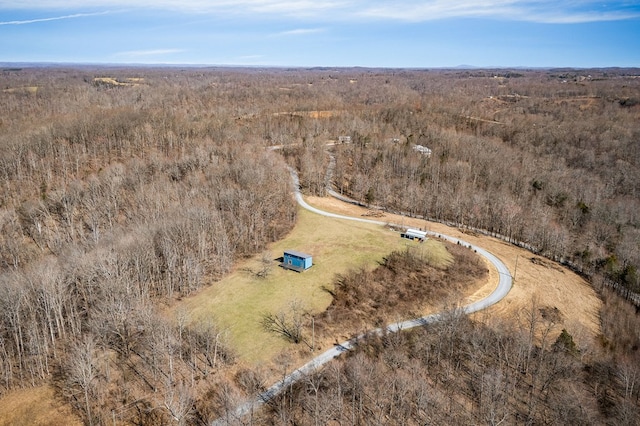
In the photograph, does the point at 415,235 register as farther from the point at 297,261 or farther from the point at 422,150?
the point at 422,150

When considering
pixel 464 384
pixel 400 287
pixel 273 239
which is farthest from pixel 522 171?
pixel 464 384

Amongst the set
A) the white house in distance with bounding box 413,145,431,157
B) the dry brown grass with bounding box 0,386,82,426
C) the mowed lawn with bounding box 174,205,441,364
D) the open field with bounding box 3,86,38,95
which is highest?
the open field with bounding box 3,86,38,95

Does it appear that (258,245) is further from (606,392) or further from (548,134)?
(548,134)

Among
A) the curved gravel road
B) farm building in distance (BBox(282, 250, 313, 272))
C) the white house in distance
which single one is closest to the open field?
the white house in distance

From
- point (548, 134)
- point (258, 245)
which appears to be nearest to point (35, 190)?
point (258, 245)

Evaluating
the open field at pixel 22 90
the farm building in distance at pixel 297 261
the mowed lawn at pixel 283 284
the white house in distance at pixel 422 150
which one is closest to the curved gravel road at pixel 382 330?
the mowed lawn at pixel 283 284

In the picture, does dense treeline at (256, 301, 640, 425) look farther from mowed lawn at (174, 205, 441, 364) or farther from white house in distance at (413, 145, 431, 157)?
white house in distance at (413, 145, 431, 157)
